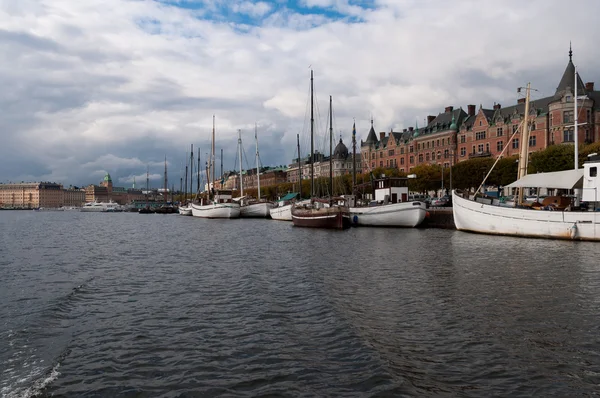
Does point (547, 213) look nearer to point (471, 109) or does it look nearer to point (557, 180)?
point (557, 180)

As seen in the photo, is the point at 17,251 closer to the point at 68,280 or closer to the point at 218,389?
the point at 68,280

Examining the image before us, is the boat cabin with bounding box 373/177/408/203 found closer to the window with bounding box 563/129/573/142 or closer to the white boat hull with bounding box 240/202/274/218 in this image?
the white boat hull with bounding box 240/202/274/218

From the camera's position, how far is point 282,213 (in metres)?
77.8

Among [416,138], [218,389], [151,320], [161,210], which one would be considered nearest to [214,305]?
[151,320]

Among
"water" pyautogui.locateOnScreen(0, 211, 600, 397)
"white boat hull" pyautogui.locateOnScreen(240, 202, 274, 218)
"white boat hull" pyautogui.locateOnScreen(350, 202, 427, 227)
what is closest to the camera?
"water" pyautogui.locateOnScreen(0, 211, 600, 397)

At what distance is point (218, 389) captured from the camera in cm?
944

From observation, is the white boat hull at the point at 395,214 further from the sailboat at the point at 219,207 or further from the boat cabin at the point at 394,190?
the sailboat at the point at 219,207

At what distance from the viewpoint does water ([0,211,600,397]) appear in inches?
383

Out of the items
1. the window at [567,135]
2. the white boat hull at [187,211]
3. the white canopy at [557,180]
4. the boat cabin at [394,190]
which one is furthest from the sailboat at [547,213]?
the white boat hull at [187,211]

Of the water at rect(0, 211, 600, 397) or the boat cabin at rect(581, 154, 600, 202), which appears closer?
the water at rect(0, 211, 600, 397)

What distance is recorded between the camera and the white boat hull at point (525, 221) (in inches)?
1407

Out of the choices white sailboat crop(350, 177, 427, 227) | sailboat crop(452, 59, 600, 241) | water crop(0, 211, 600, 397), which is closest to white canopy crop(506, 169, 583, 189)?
sailboat crop(452, 59, 600, 241)

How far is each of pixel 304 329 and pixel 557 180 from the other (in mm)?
35986

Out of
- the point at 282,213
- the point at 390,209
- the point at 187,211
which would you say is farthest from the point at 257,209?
the point at 390,209
